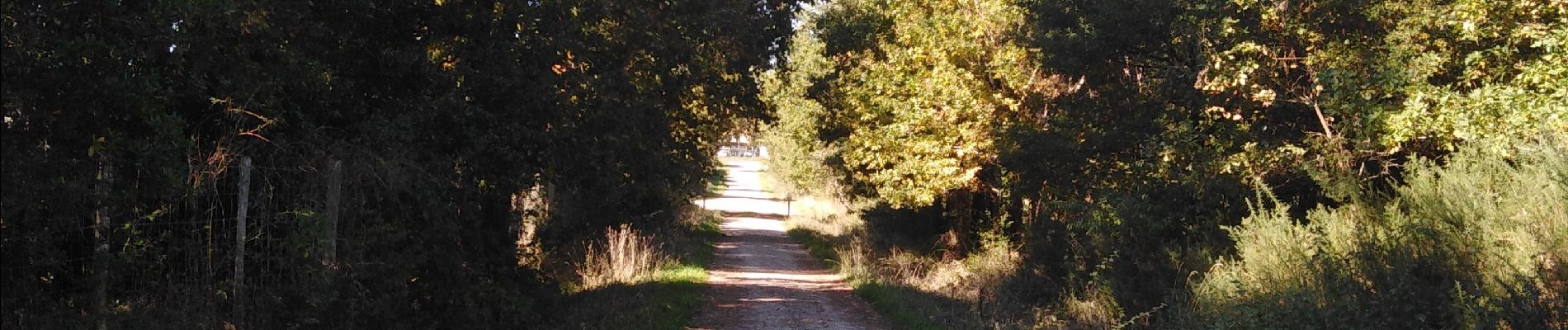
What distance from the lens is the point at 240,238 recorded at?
656 cm

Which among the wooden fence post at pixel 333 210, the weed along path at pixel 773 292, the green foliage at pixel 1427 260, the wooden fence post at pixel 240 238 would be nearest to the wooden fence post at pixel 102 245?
the wooden fence post at pixel 240 238

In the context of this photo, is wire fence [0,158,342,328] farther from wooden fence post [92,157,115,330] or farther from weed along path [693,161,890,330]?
weed along path [693,161,890,330]

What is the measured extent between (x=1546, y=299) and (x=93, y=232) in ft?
26.7

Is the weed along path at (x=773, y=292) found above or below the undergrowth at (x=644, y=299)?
below

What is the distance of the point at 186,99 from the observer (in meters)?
6.82

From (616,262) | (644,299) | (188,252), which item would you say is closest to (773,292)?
(616,262)

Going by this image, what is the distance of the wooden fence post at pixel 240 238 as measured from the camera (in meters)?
6.56

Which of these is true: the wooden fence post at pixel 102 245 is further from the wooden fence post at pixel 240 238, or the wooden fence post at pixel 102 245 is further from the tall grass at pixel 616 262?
the tall grass at pixel 616 262

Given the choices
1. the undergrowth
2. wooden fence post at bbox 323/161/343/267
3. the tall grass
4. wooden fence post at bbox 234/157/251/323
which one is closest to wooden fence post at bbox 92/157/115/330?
wooden fence post at bbox 234/157/251/323

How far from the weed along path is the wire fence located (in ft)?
20.7

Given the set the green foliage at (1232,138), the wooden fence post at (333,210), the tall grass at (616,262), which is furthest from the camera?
the tall grass at (616,262)

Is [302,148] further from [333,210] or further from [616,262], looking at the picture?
[616,262]

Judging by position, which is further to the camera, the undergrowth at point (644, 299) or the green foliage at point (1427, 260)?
the undergrowth at point (644, 299)

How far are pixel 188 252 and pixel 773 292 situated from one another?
1120 centimetres
